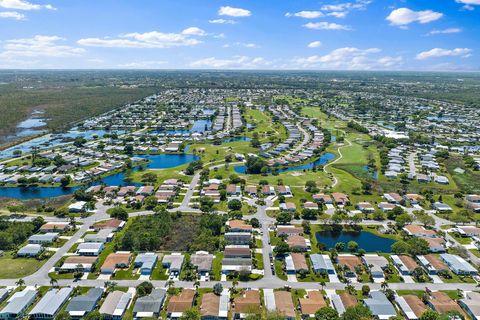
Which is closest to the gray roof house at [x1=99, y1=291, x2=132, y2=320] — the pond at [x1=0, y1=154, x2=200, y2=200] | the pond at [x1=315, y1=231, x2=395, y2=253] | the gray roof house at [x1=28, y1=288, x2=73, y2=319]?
Answer: the gray roof house at [x1=28, y1=288, x2=73, y2=319]

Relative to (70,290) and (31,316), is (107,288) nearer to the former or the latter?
(70,290)

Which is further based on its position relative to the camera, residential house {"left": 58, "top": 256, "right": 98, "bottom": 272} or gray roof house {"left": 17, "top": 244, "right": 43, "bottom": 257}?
gray roof house {"left": 17, "top": 244, "right": 43, "bottom": 257}

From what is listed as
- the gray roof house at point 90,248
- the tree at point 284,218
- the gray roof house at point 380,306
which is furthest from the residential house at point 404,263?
the gray roof house at point 90,248

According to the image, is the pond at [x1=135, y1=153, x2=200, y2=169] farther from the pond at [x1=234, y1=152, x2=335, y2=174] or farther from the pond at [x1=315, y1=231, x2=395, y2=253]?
the pond at [x1=315, y1=231, x2=395, y2=253]

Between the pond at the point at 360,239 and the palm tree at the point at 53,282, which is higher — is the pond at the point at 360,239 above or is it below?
below

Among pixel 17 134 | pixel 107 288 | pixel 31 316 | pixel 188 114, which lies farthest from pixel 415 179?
pixel 17 134

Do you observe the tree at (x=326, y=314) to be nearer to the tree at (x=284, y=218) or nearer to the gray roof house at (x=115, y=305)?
the gray roof house at (x=115, y=305)

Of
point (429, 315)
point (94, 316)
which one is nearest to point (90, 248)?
point (94, 316)
